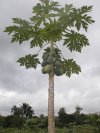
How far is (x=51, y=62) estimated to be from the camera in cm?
794

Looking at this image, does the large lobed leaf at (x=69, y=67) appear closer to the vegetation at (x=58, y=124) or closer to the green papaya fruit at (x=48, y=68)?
the green papaya fruit at (x=48, y=68)

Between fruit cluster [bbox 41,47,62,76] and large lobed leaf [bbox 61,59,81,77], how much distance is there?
0.66m

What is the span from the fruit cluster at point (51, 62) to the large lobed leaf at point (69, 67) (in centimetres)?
66

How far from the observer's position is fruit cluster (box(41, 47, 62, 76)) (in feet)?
25.7

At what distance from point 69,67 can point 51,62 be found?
1.35 metres

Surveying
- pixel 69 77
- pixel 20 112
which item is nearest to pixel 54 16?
pixel 69 77

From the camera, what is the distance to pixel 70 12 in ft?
27.2

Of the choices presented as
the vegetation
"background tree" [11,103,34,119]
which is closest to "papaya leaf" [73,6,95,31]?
the vegetation

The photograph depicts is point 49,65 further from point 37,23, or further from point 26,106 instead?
point 26,106

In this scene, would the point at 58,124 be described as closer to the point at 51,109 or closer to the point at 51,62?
the point at 51,62

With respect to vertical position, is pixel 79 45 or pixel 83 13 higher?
pixel 83 13

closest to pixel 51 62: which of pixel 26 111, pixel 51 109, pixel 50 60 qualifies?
pixel 50 60

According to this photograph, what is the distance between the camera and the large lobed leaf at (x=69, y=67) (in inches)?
356

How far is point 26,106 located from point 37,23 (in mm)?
73755
